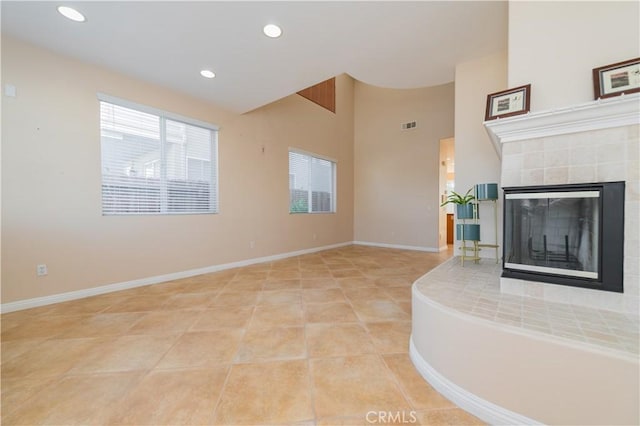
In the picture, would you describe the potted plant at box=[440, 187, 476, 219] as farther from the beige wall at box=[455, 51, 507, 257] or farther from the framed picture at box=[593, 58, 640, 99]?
the framed picture at box=[593, 58, 640, 99]

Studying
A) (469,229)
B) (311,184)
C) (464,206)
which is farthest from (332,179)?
(469,229)

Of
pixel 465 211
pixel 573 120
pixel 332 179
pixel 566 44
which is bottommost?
pixel 465 211

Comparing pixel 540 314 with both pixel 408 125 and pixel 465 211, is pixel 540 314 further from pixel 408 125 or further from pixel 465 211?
pixel 408 125

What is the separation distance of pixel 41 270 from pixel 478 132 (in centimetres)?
525

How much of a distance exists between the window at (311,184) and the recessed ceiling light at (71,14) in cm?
348

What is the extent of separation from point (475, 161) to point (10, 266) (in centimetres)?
524

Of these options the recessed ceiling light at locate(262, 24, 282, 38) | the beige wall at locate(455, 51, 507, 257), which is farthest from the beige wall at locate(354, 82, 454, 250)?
the recessed ceiling light at locate(262, 24, 282, 38)

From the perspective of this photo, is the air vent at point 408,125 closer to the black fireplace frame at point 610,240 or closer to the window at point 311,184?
the window at point 311,184

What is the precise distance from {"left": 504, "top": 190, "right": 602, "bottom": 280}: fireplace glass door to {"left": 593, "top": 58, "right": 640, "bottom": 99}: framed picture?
582 mm

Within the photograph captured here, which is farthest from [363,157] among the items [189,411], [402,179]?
[189,411]

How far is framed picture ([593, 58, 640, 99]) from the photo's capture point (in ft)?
4.40

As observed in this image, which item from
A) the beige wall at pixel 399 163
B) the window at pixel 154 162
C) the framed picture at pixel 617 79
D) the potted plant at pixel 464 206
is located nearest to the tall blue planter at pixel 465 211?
the potted plant at pixel 464 206

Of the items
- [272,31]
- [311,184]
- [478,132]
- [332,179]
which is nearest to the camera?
[272,31]

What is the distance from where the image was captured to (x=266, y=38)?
2455 millimetres
